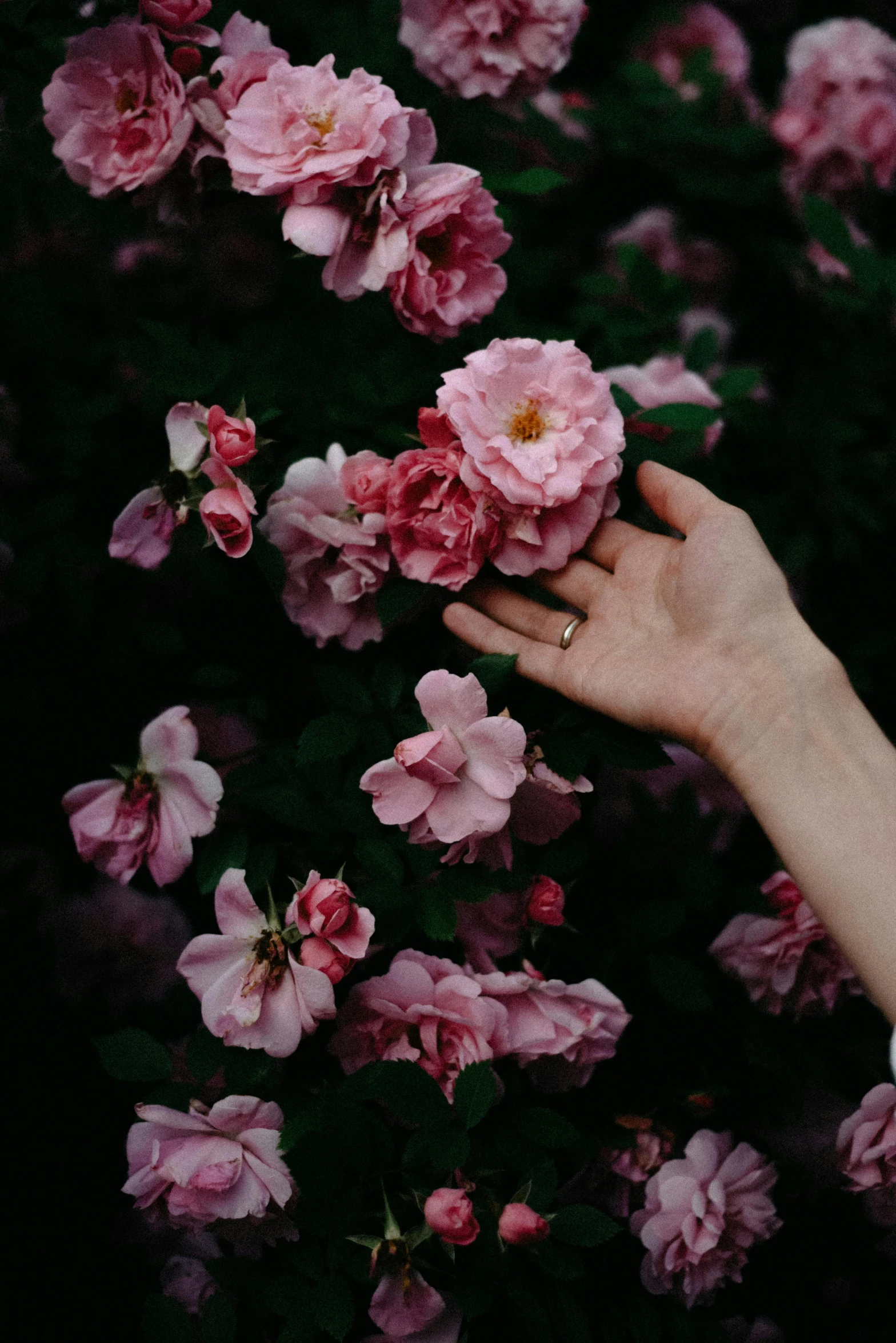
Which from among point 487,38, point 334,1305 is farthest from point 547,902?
point 487,38

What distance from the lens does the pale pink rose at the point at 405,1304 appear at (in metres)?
0.99

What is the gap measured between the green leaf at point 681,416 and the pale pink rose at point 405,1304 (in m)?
1.06

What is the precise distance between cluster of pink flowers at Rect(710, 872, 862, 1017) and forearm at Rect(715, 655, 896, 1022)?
0.14 metres

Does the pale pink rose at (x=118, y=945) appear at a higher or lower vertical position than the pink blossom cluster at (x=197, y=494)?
lower

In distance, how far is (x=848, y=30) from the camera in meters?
2.07

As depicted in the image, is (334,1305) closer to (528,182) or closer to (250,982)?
(250,982)

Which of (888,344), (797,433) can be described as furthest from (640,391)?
(888,344)

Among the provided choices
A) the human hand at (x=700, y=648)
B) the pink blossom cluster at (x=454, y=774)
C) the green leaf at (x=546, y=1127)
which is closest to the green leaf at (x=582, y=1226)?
the green leaf at (x=546, y=1127)

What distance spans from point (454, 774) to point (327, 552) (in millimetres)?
362

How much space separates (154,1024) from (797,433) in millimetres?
1457

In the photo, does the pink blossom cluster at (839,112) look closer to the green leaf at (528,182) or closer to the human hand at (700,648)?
the green leaf at (528,182)

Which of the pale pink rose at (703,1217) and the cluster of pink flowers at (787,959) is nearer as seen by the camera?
the pale pink rose at (703,1217)

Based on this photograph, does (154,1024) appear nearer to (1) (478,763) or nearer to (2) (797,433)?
(1) (478,763)

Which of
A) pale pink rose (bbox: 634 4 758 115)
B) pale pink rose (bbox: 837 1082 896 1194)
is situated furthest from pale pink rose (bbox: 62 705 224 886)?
pale pink rose (bbox: 634 4 758 115)
